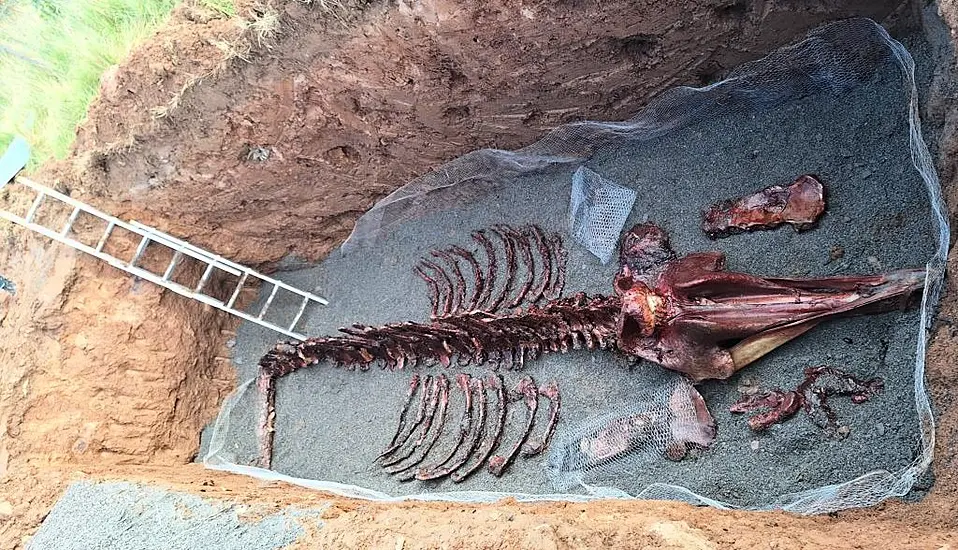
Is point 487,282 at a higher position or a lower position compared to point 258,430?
higher

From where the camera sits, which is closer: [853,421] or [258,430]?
[853,421]

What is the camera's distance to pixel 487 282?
4488mm

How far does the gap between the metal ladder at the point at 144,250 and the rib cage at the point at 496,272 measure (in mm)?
1083

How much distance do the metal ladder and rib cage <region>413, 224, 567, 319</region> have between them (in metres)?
1.08

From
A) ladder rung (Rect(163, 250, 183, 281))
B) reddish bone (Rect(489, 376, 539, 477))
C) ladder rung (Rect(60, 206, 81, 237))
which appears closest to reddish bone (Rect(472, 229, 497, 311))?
reddish bone (Rect(489, 376, 539, 477))

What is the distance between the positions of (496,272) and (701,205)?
1348 mm

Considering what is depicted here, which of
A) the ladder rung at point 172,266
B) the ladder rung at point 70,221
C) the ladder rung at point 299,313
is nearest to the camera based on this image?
the ladder rung at point 70,221

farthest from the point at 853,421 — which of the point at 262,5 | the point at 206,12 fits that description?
the point at 206,12

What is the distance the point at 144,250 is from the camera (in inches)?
197

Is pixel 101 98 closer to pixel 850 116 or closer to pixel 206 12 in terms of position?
pixel 206 12

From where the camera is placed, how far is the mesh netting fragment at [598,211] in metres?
4.02

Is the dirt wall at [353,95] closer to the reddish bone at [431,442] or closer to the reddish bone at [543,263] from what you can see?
the reddish bone at [543,263]

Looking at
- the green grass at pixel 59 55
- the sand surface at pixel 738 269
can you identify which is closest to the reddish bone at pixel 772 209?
the sand surface at pixel 738 269

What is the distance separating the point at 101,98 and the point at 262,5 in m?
1.40
